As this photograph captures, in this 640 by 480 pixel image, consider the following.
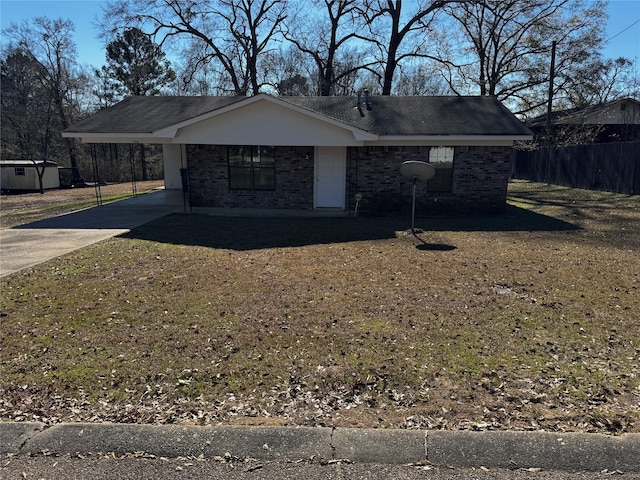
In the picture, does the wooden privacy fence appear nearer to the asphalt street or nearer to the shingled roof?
the shingled roof

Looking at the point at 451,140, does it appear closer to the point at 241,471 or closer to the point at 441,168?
the point at 441,168

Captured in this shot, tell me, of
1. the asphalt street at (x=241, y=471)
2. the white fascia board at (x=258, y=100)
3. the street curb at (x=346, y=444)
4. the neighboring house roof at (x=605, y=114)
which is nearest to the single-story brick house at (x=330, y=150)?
the white fascia board at (x=258, y=100)

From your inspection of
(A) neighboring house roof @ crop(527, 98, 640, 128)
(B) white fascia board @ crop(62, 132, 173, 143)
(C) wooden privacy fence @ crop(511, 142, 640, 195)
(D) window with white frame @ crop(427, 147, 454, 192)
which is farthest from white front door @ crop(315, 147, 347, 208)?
(A) neighboring house roof @ crop(527, 98, 640, 128)

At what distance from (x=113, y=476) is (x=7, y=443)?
0.84 meters

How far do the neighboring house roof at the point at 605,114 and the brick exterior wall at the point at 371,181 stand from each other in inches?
678

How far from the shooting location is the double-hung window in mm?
14031

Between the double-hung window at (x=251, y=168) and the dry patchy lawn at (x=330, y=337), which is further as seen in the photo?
the double-hung window at (x=251, y=168)

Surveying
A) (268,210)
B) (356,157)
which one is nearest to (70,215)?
(268,210)

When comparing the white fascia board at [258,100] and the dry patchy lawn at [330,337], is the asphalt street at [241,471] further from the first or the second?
the white fascia board at [258,100]

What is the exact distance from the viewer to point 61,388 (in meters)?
3.35

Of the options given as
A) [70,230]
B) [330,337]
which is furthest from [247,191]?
Answer: [330,337]

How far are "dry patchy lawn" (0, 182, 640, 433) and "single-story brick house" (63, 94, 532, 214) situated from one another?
5.41 meters

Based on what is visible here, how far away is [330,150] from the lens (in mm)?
13922

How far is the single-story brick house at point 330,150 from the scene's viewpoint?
42.5ft
